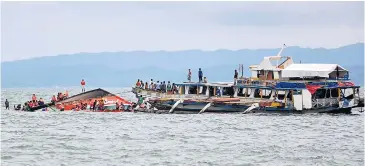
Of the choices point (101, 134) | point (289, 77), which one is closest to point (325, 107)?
point (289, 77)

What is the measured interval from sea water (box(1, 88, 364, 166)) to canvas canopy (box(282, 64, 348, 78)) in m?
4.00

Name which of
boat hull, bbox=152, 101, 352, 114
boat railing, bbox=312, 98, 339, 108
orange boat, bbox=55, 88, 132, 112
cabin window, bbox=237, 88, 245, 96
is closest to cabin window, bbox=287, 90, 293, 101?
boat hull, bbox=152, 101, 352, 114

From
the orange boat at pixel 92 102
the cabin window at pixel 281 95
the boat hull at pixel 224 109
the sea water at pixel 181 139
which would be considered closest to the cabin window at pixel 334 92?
the boat hull at pixel 224 109

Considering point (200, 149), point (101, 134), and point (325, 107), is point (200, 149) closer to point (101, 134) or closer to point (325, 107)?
point (101, 134)

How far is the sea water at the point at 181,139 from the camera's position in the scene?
37.8 meters

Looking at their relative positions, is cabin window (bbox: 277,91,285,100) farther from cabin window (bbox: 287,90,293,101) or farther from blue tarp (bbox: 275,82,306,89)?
blue tarp (bbox: 275,82,306,89)

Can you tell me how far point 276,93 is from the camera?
64.0 meters

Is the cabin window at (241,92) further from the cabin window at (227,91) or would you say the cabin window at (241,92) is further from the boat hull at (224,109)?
the boat hull at (224,109)

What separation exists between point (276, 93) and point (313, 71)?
397cm

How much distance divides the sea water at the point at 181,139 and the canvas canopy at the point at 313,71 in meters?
4.00

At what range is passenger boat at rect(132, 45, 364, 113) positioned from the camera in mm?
62781

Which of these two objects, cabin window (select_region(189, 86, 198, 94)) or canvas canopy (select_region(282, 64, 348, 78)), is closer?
canvas canopy (select_region(282, 64, 348, 78))

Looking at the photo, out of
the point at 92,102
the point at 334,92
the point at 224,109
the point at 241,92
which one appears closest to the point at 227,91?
the point at 241,92

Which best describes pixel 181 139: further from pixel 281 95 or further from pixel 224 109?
pixel 281 95
